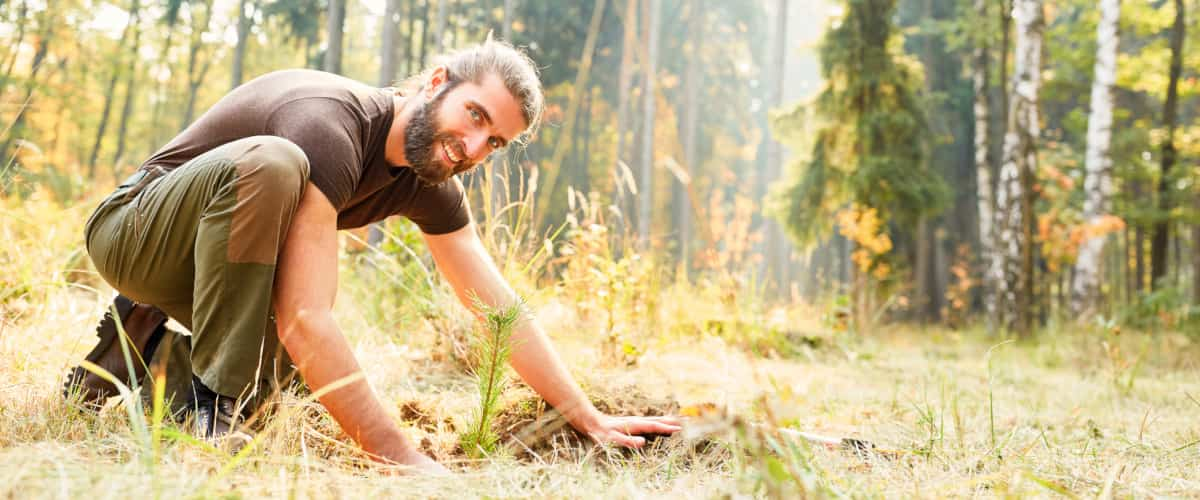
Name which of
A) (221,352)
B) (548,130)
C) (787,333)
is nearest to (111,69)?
(548,130)

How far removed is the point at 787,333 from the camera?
17.1 feet

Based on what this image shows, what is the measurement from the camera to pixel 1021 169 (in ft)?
24.7

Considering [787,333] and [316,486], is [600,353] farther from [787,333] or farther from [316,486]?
[787,333]

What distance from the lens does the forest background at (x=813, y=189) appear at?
9.42 feet

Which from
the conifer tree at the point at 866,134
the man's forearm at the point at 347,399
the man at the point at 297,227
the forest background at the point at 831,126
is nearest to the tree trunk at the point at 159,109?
the forest background at the point at 831,126

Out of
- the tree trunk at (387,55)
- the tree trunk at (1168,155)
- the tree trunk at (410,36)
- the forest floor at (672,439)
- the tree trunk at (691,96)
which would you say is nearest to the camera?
the forest floor at (672,439)

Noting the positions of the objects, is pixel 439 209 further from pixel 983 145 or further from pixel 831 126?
pixel 983 145

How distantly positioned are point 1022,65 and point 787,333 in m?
4.34

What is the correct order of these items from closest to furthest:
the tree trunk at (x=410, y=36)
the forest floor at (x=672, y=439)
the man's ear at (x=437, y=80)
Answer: the forest floor at (x=672, y=439) → the man's ear at (x=437, y=80) → the tree trunk at (x=410, y=36)

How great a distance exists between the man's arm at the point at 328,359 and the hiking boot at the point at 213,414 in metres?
0.20

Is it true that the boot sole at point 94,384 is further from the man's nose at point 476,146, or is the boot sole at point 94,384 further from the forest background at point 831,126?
the man's nose at point 476,146

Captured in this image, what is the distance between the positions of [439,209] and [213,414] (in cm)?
79

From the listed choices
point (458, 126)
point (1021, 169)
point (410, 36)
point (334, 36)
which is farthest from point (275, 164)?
point (410, 36)

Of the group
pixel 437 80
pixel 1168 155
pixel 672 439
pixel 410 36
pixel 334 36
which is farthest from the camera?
pixel 410 36
